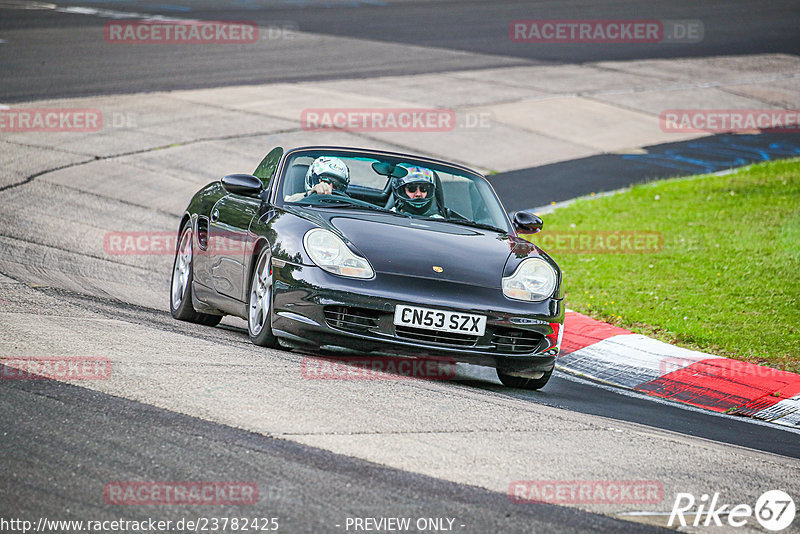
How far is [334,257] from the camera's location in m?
6.68

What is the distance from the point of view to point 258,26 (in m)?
28.1

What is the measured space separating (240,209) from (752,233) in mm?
7108

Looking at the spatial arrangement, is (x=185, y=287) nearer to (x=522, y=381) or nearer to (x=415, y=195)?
(x=415, y=195)

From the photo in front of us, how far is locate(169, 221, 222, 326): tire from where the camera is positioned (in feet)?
27.9

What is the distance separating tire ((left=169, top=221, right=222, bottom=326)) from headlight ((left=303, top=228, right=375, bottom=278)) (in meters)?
2.00

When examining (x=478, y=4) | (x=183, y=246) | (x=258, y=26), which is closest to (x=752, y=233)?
(x=183, y=246)

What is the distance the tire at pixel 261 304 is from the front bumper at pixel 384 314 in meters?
0.11

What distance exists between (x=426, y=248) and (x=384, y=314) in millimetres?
638

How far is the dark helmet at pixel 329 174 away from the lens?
777 cm

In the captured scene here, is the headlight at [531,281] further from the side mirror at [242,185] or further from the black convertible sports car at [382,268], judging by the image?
the side mirror at [242,185]

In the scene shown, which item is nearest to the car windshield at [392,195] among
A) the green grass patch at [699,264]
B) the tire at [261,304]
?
the tire at [261,304]

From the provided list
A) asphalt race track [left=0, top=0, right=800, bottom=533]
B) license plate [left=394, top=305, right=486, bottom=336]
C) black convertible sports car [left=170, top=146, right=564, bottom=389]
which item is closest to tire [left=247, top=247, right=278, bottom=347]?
black convertible sports car [left=170, top=146, right=564, bottom=389]

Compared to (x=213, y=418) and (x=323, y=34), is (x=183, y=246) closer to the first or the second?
(x=213, y=418)

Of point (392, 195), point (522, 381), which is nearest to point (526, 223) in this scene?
point (392, 195)
